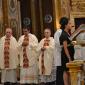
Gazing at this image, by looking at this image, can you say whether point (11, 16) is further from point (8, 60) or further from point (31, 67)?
point (31, 67)

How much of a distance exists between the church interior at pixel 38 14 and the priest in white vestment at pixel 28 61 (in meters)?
2.84

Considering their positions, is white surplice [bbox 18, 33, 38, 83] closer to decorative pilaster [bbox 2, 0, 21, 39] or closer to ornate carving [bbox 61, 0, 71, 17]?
decorative pilaster [bbox 2, 0, 21, 39]

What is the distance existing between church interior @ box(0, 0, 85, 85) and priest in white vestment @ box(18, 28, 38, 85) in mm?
2841

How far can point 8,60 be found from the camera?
1210cm

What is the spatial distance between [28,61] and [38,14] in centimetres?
707

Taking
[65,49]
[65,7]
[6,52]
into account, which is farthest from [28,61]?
[65,7]

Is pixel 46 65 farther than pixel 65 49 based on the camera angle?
Yes

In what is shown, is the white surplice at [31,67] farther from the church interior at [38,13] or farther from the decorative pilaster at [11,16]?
the decorative pilaster at [11,16]

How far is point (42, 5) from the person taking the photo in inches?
741

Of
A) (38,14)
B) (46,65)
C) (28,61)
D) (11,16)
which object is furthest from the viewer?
(38,14)

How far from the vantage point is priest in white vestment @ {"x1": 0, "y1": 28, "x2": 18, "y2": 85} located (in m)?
12.0

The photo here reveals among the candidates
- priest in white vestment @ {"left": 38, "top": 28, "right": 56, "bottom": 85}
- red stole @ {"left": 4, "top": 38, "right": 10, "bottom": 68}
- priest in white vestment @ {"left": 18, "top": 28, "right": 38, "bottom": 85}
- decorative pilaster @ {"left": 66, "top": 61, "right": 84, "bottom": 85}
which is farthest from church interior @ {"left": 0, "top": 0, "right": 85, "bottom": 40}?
decorative pilaster @ {"left": 66, "top": 61, "right": 84, "bottom": 85}

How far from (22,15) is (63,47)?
1054 cm

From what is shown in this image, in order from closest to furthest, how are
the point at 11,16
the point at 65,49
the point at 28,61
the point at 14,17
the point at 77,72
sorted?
1. the point at 77,72
2. the point at 65,49
3. the point at 28,61
4. the point at 11,16
5. the point at 14,17
